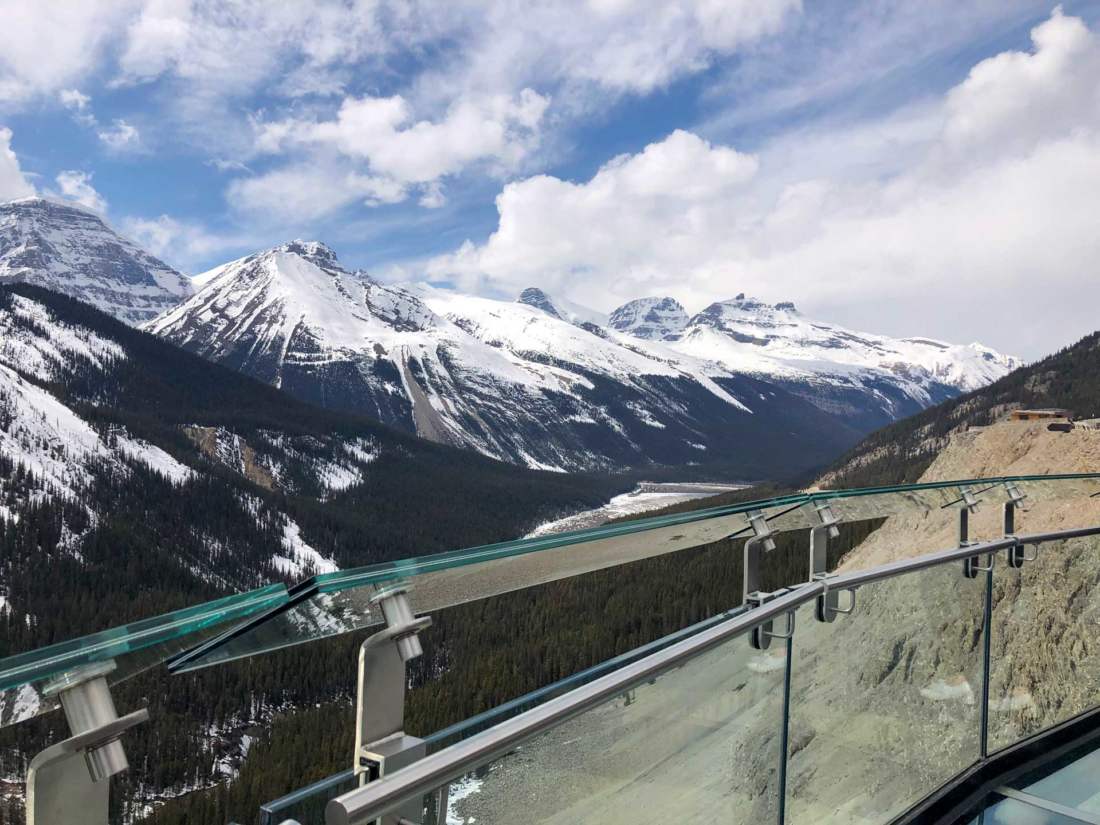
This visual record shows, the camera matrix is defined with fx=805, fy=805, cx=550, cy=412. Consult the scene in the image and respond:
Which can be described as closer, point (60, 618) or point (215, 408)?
point (60, 618)

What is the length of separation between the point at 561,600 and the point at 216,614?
4010cm

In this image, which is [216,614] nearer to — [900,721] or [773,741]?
[773,741]

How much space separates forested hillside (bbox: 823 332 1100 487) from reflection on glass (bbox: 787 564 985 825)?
10049 centimetres

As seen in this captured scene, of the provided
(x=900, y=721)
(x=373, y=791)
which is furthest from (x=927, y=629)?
(x=373, y=791)

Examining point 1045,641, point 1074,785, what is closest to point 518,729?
point 1074,785

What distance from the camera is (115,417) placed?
153500mm

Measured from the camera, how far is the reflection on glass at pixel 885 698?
12.0 feet

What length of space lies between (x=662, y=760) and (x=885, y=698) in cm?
185

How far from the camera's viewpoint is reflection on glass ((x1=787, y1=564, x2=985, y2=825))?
3.66 meters

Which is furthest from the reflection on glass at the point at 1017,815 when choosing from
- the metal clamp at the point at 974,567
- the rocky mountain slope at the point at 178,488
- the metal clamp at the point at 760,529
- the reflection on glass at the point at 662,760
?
the rocky mountain slope at the point at 178,488

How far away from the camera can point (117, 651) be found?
1645 millimetres

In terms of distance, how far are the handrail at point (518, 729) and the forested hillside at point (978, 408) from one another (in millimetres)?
102786

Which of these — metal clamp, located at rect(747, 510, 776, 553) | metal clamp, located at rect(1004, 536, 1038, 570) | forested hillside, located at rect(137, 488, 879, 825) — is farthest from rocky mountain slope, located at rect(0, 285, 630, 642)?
metal clamp, located at rect(747, 510, 776, 553)

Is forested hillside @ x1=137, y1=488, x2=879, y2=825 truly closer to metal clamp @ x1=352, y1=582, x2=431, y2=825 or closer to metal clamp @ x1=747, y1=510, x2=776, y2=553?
metal clamp @ x1=747, y1=510, x2=776, y2=553
